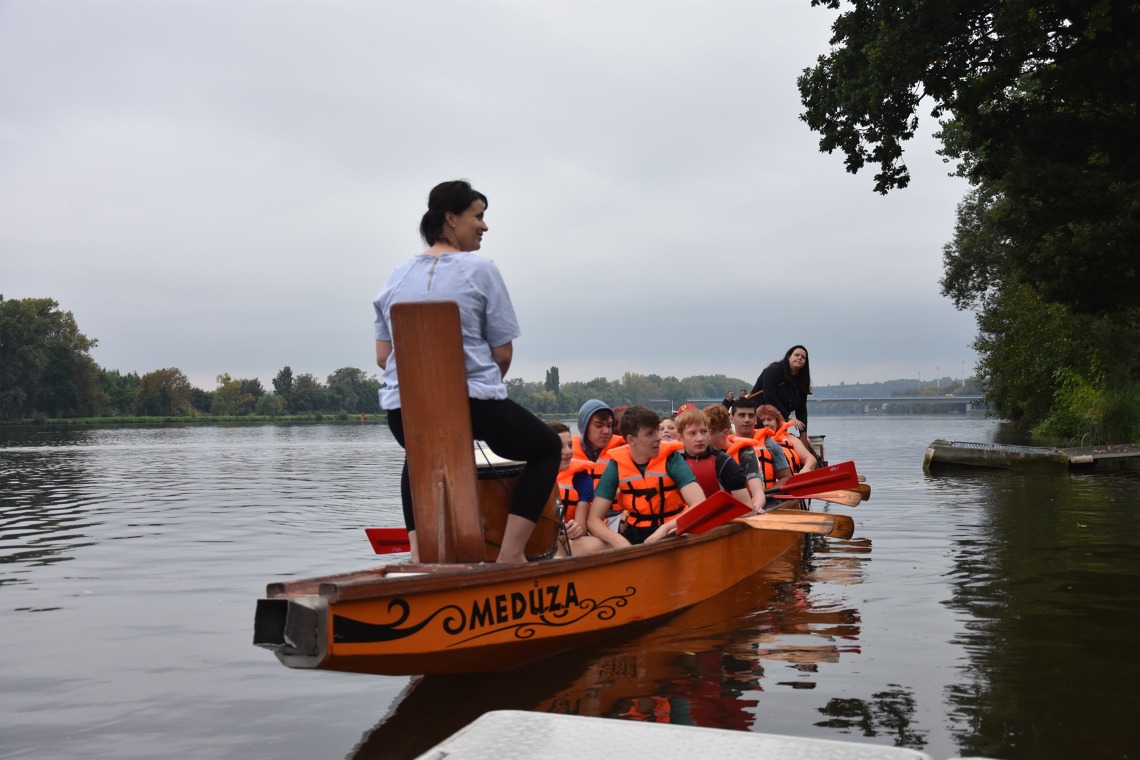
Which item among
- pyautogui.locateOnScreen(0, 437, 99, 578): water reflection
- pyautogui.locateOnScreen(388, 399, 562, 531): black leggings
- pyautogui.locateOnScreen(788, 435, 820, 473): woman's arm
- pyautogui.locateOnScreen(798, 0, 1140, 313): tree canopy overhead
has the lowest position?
pyautogui.locateOnScreen(0, 437, 99, 578): water reflection

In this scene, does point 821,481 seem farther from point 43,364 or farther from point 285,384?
point 285,384

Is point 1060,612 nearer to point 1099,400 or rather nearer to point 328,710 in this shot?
point 328,710

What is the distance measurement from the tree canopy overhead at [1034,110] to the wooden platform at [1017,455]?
185 inches

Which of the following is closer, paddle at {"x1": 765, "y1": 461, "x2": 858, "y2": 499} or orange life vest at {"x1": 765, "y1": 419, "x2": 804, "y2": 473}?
paddle at {"x1": 765, "y1": 461, "x2": 858, "y2": 499}

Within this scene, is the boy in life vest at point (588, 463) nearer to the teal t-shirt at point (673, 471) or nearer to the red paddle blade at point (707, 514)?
the teal t-shirt at point (673, 471)

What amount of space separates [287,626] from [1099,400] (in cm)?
2555

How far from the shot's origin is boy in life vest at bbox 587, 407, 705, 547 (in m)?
6.89

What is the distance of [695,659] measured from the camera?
225 inches

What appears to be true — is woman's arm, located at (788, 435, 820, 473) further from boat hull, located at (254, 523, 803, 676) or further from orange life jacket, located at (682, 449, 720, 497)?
boat hull, located at (254, 523, 803, 676)

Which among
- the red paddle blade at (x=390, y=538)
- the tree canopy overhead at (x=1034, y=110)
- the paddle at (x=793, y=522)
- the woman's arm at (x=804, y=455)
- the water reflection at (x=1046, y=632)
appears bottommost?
the water reflection at (x=1046, y=632)

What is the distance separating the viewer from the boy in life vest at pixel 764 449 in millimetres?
9922

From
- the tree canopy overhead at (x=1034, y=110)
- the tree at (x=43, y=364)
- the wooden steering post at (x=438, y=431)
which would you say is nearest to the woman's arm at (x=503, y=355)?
the wooden steering post at (x=438, y=431)

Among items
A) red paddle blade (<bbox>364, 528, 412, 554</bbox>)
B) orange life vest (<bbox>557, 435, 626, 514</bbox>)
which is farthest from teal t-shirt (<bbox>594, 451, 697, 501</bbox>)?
red paddle blade (<bbox>364, 528, 412, 554</bbox>)

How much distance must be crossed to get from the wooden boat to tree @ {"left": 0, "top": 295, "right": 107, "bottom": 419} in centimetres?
9846
